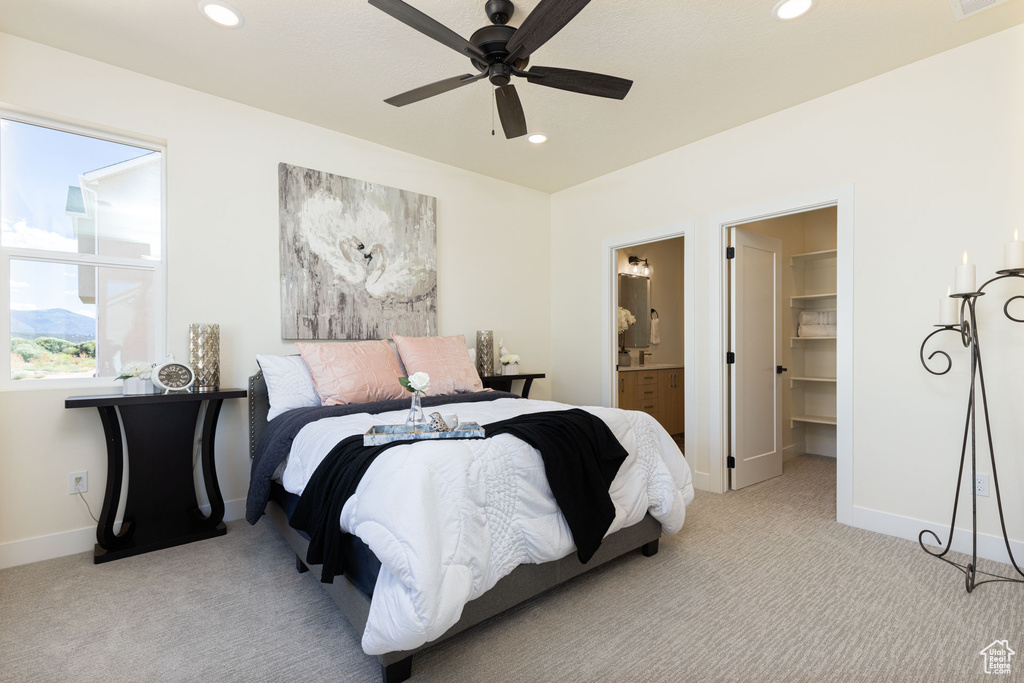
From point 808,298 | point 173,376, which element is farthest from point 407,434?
point 808,298

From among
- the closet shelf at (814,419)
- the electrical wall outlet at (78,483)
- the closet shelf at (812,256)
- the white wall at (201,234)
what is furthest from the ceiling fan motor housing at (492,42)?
the closet shelf at (814,419)

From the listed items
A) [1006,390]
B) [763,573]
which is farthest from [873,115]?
[763,573]

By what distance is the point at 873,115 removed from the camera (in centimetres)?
290

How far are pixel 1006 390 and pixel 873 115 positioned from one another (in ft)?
5.53

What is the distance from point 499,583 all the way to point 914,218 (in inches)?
117

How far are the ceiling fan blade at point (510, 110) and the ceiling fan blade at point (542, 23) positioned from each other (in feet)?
0.72

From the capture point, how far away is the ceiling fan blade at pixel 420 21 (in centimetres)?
180

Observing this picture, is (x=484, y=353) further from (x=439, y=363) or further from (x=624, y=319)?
(x=624, y=319)

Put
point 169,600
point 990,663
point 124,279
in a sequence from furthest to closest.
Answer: point 124,279 < point 169,600 < point 990,663

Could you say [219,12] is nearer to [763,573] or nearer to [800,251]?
[763,573]

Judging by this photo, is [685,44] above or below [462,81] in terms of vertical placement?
above

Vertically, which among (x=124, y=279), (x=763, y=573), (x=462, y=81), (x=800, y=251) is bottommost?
(x=763, y=573)

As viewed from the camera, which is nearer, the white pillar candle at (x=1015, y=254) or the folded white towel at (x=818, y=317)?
the white pillar candle at (x=1015, y=254)

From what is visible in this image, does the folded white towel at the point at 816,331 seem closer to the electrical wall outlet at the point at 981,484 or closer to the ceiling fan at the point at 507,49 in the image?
the electrical wall outlet at the point at 981,484
